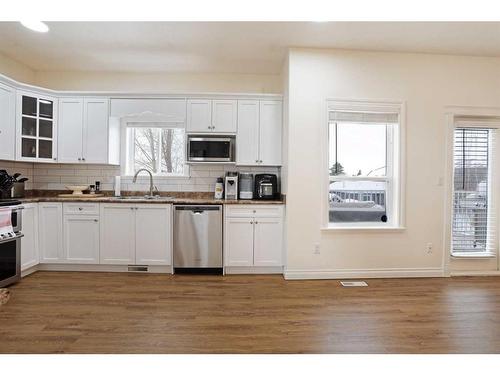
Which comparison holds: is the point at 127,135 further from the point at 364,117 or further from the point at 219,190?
the point at 364,117

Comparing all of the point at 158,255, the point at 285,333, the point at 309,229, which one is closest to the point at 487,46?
the point at 309,229

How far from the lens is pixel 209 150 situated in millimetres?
4070

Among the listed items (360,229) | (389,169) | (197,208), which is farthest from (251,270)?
(389,169)

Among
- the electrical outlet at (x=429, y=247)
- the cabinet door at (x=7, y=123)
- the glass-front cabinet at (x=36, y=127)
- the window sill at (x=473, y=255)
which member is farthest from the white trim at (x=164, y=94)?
the window sill at (x=473, y=255)

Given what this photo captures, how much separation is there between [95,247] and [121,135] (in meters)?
1.62

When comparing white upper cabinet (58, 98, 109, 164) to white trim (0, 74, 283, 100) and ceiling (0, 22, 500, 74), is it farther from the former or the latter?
ceiling (0, 22, 500, 74)

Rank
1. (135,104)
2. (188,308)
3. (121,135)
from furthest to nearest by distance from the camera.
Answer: (121,135) → (135,104) → (188,308)

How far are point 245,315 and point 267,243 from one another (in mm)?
1269

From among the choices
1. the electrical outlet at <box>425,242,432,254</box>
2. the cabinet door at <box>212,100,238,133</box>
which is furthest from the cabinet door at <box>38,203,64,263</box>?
the electrical outlet at <box>425,242,432,254</box>

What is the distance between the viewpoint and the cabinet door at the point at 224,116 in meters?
4.09

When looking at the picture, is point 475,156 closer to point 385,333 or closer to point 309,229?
point 309,229

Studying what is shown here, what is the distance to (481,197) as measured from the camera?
12.8 feet

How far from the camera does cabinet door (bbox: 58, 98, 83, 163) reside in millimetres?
4102

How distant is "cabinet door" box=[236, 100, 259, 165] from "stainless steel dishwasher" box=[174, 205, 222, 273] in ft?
2.70
